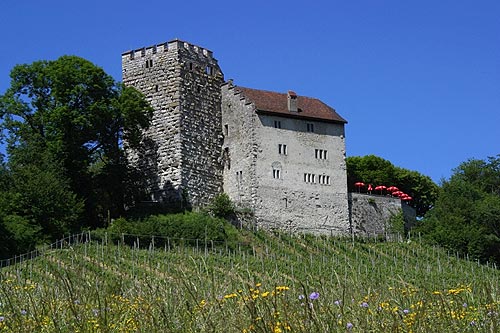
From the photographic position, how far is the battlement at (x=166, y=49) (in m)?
48.8

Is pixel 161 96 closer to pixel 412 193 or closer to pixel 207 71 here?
pixel 207 71

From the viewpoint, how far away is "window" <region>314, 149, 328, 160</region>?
166 ft

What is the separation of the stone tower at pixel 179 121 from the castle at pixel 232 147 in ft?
0.18

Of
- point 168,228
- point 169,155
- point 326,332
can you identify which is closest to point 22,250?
point 168,228

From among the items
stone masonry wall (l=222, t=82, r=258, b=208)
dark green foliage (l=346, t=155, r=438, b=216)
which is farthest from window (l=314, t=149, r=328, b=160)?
dark green foliage (l=346, t=155, r=438, b=216)

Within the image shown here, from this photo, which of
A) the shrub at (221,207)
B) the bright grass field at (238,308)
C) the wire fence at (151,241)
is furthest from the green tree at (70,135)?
the bright grass field at (238,308)

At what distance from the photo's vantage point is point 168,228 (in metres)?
42.1

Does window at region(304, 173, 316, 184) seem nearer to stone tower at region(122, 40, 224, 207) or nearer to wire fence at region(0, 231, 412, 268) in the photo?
stone tower at region(122, 40, 224, 207)

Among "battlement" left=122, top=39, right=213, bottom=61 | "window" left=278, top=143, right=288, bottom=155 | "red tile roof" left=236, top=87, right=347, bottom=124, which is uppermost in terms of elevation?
"battlement" left=122, top=39, right=213, bottom=61

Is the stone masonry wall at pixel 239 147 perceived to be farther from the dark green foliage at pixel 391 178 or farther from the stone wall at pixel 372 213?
the dark green foliage at pixel 391 178

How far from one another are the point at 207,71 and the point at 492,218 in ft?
64.0

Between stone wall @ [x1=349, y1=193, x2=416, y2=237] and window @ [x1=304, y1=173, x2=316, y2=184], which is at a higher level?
window @ [x1=304, y1=173, x2=316, y2=184]

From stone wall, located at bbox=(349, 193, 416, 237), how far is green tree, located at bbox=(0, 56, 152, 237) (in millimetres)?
13361

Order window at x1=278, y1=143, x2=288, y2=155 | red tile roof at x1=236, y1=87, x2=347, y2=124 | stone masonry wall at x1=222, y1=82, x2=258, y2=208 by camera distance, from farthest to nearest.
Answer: red tile roof at x1=236, y1=87, x2=347, y2=124, window at x1=278, y1=143, x2=288, y2=155, stone masonry wall at x1=222, y1=82, x2=258, y2=208
